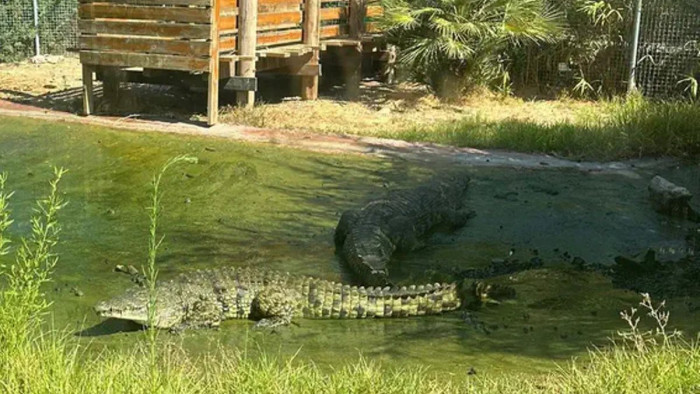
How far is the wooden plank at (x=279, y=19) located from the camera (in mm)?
13219

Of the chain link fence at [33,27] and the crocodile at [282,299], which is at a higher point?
the chain link fence at [33,27]

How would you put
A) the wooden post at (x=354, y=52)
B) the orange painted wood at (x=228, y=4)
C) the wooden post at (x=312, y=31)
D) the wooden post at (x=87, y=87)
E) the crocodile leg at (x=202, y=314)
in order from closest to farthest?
the crocodile leg at (x=202, y=314), the orange painted wood at (x=228, y=4), the wooden post at (x=87, y=87), the wooden post at (x=312, y=31), the wooden post at (x=354, y=52)

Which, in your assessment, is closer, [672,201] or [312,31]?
[672,201]

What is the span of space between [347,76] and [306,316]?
10184mm

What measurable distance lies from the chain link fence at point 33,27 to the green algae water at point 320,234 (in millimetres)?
5720

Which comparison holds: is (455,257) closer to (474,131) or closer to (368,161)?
(368,161)

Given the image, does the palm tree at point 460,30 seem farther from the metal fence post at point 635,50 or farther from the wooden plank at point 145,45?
the wooden plank at point 145,45

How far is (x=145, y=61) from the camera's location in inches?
482

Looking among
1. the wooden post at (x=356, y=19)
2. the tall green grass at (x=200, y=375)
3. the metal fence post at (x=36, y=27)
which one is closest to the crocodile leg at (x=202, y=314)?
the tall green grass at (x=200, y=375)

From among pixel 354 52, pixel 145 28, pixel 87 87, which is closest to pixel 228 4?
pixel 145 28

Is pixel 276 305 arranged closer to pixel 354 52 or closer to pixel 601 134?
pixel 601 134

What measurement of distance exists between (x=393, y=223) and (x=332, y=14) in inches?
320

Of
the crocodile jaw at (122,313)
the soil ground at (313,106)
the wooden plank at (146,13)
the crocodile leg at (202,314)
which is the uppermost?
the wooden plank at (146,13)

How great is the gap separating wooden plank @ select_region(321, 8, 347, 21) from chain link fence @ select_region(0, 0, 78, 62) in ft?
17.2
